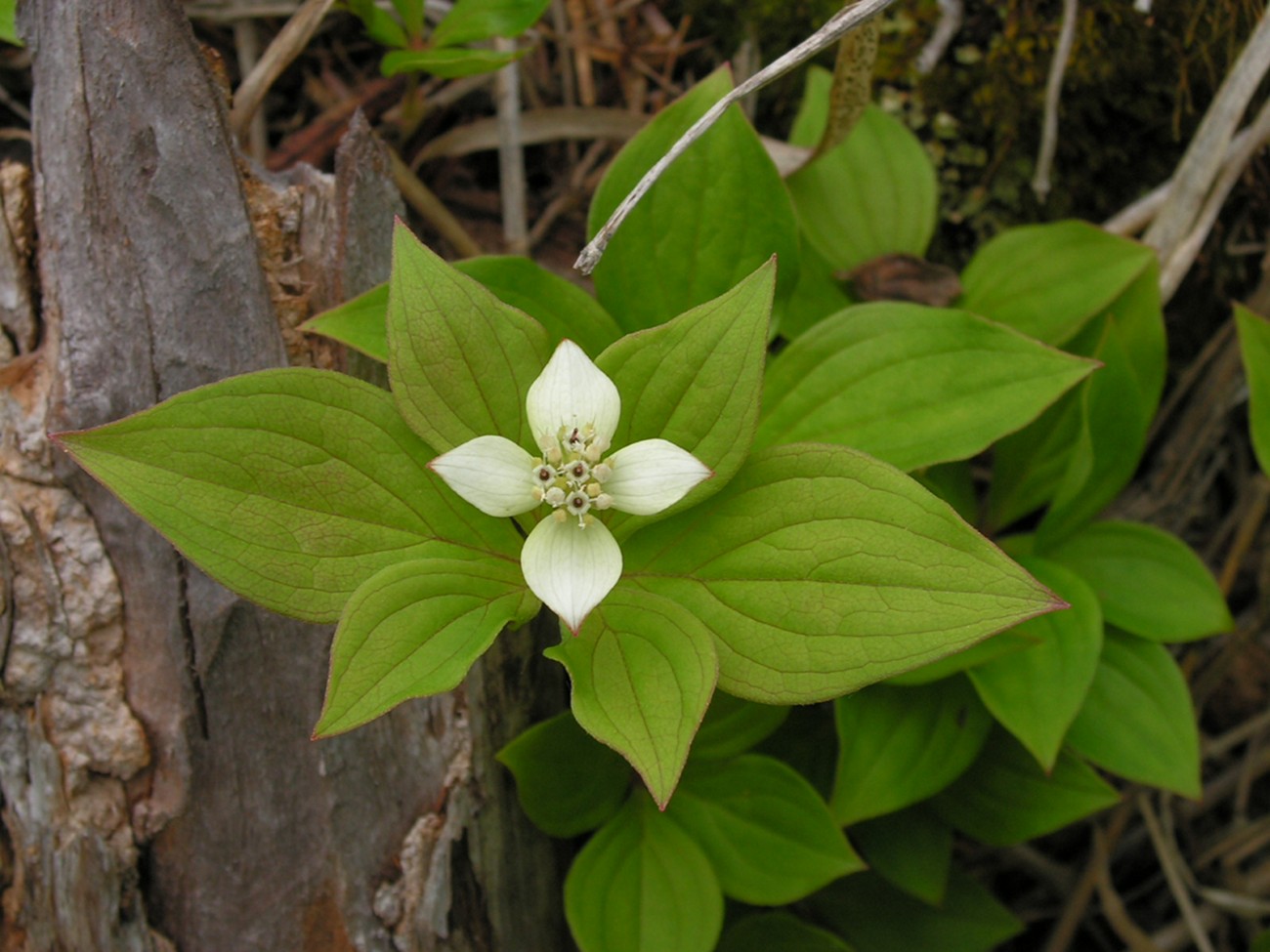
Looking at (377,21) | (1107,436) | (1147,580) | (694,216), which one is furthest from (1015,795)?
(377,21)

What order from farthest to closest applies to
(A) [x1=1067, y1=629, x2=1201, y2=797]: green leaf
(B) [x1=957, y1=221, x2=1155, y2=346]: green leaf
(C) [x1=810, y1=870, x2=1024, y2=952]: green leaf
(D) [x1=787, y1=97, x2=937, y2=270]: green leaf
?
(D) [x1=787, y1=97, x2=937, y2=270]: green leaf
(C) [x1=810, y1=870, x2=1024, y2=952]: green leaf
(B) [x1=957, y1=221, x2=1155, y2=346]: green leaf
(A) [x1=1067, y1=629, x2=1201, y2=797]: green leaf

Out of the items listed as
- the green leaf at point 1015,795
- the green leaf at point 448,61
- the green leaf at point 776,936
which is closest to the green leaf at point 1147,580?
the green leaf at point 1015,795

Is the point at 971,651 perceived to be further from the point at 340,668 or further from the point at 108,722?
the point at 108,722

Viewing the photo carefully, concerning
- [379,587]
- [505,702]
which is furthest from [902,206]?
[379,587]

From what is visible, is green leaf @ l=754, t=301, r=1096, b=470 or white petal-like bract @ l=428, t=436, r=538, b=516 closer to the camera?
white petal-like bract @ l=428, t=436, r=538, b=516

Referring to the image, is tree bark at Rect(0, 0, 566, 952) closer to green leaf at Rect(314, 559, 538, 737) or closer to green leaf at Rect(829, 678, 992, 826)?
green leaf at Rect(314, 559, 538, 737)

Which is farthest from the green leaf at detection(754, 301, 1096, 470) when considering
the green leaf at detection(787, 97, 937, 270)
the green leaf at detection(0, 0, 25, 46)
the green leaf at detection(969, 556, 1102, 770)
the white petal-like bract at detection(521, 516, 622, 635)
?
the green leaf at detection(0, 0, 25, 46)

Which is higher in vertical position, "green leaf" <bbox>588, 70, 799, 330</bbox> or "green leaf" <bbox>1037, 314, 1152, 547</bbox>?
"green leaf" <bbox>588, 70, 799, 330</bbox>
